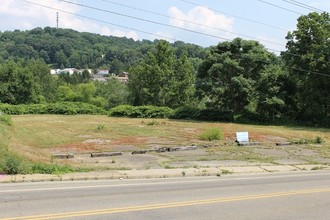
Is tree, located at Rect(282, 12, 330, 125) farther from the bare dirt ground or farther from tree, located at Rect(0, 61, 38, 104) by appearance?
tree, located at Rect(0, 61, 38, 104)

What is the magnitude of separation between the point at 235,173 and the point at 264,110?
3441cm

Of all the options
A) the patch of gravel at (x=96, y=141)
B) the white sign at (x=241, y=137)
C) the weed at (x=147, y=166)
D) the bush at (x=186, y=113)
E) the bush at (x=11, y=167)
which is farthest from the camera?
the bush at (x=186, y=113)

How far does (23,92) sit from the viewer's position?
8081 centimetres

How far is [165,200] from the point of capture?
11.5 meters

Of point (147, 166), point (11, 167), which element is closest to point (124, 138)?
point (147, 166)

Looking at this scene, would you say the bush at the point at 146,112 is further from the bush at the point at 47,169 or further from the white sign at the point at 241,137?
the bush at the point at 47,169

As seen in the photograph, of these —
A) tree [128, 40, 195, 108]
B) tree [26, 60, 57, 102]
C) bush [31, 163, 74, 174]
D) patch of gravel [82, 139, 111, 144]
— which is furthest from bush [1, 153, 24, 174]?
tree [26, 60, 57, 102]

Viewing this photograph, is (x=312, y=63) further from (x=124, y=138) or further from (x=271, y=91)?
(x=124, y=138)

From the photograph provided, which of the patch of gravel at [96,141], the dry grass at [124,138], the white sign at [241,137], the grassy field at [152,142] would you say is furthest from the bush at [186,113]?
the patch of gravel at [96,141]

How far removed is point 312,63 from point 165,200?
4124 centimetres

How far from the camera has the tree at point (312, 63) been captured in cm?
4909

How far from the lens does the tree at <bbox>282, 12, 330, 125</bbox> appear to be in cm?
4909

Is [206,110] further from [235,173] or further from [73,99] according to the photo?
[73,99]

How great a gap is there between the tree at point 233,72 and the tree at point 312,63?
3.67 m
